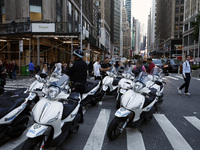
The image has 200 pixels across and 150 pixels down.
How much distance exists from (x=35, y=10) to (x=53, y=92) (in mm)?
23652

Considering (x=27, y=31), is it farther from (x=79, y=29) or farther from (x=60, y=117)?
(x=60, y=117)

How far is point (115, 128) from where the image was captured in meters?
4.55

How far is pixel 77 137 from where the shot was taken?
4.78m

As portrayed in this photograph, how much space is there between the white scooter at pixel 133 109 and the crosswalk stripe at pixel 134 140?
26cm

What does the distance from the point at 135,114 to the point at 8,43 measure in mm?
23822

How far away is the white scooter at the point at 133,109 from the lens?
14.9ft

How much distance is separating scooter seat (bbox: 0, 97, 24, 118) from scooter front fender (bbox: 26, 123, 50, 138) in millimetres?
1017

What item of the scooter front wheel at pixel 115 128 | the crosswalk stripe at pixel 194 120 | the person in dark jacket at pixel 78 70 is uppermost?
the person in dark jacket at pixel 78 70

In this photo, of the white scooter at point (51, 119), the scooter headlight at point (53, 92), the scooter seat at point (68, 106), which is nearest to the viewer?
the white scooter at point (51, 119)

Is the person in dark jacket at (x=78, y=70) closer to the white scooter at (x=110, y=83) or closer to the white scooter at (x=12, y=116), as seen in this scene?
the white scooter at (x=12, y=116)

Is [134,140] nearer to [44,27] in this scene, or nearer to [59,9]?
[44,27]

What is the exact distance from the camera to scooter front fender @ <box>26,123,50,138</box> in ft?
10.9

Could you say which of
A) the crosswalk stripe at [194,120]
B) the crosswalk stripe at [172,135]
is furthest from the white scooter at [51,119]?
the crosswalk stripe at [194,120]

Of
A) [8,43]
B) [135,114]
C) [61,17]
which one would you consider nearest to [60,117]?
[135,114]
